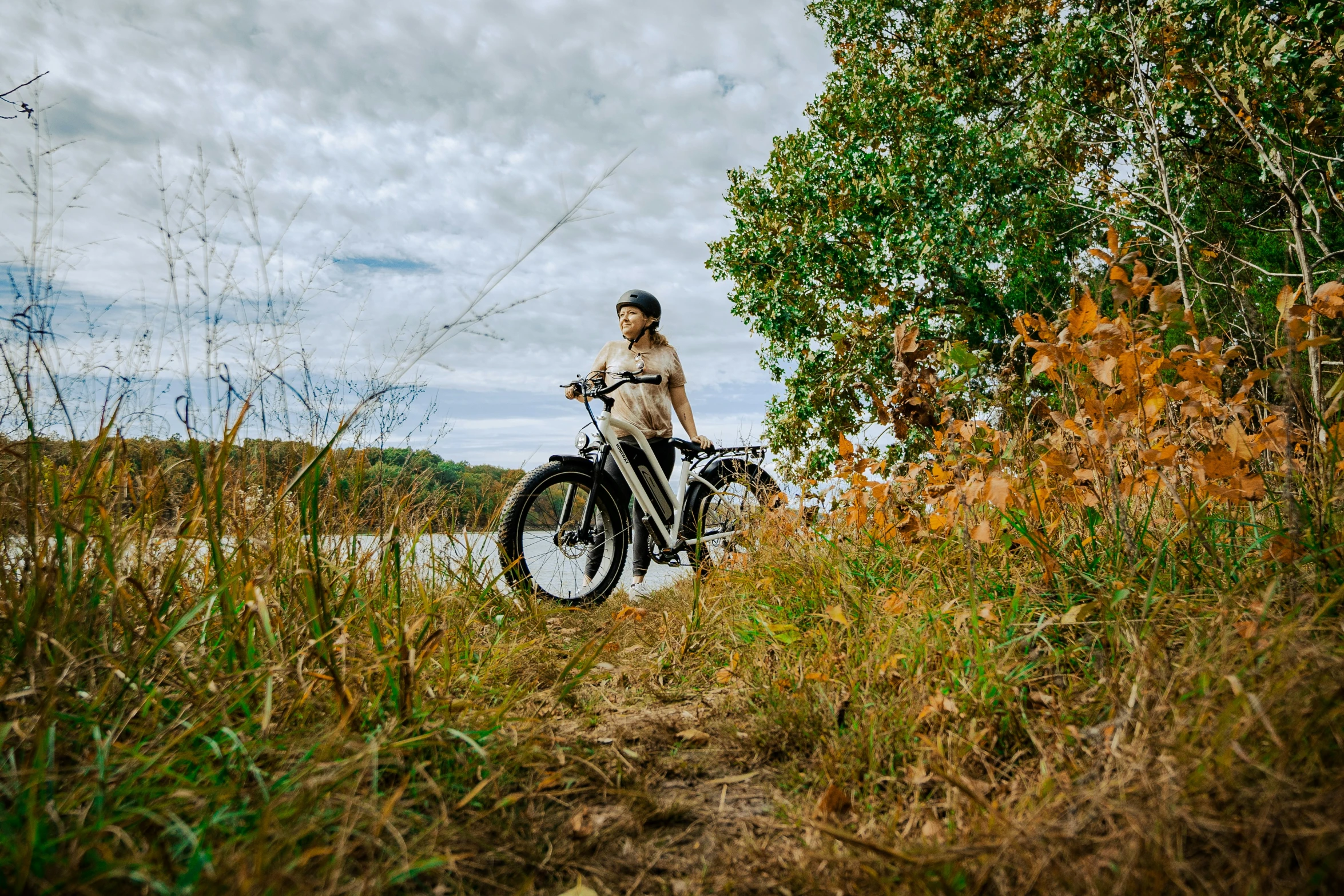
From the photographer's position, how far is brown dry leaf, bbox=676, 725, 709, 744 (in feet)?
6.28

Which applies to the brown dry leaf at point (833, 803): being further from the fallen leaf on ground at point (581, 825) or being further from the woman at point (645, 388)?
the woman at point (645, 388)

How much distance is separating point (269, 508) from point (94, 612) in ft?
1.95

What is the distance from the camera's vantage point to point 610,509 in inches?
166

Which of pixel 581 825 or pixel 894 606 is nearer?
pixel 581 825

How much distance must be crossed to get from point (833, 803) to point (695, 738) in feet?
1.69

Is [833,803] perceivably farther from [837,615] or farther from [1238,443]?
[1238,443]

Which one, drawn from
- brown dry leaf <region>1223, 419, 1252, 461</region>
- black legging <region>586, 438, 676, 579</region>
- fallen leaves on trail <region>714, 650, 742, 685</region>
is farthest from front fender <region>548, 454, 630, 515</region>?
brown dry leaf <region>1223, 419, 1252, 461</region>

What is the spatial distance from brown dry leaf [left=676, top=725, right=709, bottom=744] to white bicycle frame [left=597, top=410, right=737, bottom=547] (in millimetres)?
1900

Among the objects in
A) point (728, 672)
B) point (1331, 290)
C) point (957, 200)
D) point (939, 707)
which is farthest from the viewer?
point (957, 200)

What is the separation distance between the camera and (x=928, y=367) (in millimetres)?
2879

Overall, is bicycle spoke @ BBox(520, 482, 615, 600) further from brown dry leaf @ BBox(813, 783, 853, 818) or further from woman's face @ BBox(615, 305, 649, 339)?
brown dry leaf @ BBox(813, 783, 853, 818)

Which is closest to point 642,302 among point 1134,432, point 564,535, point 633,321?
point 633,321

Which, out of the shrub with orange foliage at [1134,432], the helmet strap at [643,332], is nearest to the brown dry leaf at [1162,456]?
the shrub with orange foliage at [1134,432]

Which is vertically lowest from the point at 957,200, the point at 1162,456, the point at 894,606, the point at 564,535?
the point at 894,606
